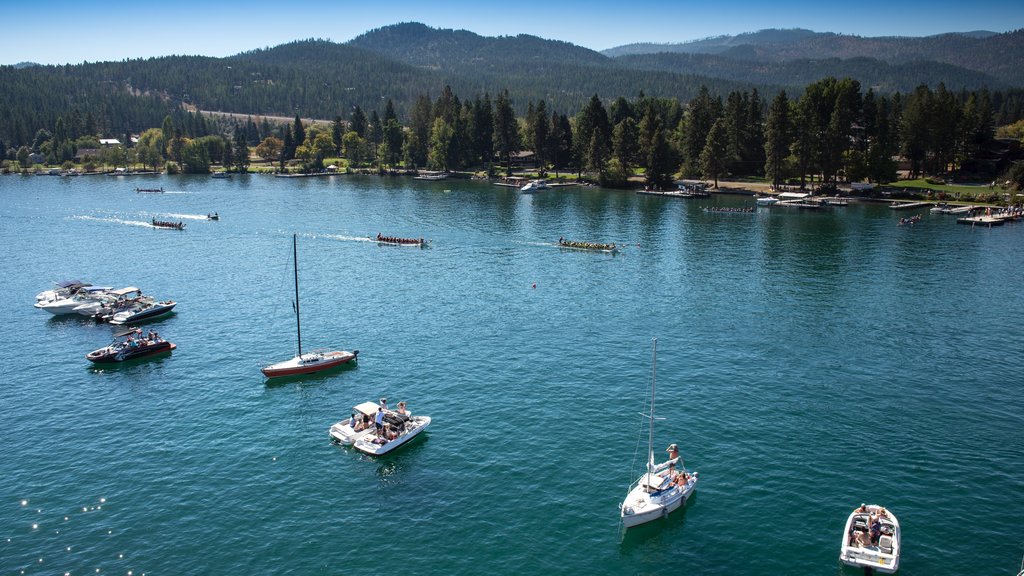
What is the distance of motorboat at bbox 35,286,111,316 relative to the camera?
3625 inches

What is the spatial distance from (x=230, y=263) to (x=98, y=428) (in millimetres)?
64737

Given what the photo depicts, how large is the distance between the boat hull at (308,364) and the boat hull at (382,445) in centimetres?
1692

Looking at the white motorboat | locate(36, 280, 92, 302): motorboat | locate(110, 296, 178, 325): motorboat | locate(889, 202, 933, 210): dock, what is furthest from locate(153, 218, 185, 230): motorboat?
locate(889, 202, 933, 210): dock

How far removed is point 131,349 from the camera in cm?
7544

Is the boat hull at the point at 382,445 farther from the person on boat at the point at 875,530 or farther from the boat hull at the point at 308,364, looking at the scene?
the person on boat at the point at 875,530

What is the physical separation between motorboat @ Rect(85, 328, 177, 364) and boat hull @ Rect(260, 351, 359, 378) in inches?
597

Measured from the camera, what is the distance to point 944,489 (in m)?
49.7

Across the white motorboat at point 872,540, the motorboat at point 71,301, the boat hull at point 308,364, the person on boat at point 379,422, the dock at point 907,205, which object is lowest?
the white motorboat at point 872,540

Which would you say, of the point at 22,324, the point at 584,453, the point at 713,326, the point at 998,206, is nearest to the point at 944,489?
the point at 584,453

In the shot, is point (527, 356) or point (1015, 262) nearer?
point (527, 356)

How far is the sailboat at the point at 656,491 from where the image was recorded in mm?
45750

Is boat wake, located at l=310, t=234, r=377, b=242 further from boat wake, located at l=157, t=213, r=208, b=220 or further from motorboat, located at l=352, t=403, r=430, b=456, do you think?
motorboat, located at l=352, t=403, r=430, b=456

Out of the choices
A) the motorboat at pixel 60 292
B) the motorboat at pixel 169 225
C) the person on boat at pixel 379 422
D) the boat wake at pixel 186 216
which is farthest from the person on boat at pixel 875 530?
the boat wake at pixel 186 216

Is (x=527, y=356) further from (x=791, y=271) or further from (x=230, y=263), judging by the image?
(x=230, y=263)
